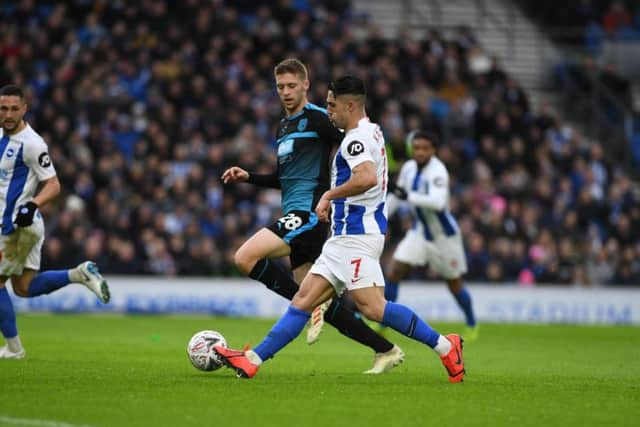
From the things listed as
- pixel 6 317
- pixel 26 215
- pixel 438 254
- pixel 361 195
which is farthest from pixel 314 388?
pixel 438 254

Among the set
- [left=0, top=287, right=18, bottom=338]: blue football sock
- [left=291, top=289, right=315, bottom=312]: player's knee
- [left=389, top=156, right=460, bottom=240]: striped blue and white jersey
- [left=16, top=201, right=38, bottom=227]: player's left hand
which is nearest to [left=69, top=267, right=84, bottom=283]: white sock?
[left=0, top=287, right=18, bottom=338]: blue football sock

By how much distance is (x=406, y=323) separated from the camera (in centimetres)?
914

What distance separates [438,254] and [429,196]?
1.20m

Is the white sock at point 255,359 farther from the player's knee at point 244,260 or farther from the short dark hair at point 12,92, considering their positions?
the short dark hair at point 12,92

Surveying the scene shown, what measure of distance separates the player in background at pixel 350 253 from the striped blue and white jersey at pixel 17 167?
2.88m

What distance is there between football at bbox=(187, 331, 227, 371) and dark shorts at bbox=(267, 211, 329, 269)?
114cm

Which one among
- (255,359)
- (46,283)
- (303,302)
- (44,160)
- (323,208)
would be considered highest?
(44,160)

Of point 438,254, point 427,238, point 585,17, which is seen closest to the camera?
point 438,254

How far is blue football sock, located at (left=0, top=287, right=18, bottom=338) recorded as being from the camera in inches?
422

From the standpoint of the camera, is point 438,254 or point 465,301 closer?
point 438,254

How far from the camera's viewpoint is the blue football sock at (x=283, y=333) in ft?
29.5

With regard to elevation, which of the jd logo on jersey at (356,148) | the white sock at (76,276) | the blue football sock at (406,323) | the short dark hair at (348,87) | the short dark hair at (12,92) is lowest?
the white sock at (76,276)

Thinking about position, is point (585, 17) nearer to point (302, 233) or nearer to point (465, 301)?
point (465, 301)

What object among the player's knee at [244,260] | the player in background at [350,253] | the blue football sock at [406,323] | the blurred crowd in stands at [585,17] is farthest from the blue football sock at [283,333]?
the blurred crowd in stands at [585,17]
